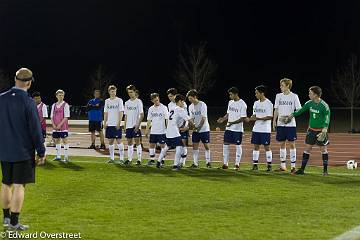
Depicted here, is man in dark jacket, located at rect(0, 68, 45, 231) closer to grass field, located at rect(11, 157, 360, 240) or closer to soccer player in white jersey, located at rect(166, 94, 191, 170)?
grass field, located at rect(11, 157, 360, 240)

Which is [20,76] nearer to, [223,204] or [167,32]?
[223,204]

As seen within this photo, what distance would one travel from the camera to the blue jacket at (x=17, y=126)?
7222 mm

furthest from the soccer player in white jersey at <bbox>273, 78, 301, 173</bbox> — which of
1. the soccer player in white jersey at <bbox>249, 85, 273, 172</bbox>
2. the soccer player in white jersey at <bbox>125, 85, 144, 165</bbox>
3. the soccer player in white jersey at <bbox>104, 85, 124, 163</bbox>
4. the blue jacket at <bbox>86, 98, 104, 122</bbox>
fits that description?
the blue jacket at <bbox>86, 98, 104, 122</bbox>

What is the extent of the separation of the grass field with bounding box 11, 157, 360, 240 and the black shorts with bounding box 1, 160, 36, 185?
0.79 metres

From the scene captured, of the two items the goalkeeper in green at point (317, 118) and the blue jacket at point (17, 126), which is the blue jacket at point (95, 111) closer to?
the goalkeeper in green at point (317, 118)

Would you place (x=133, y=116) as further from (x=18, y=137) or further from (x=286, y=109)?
(x=18, y=137)

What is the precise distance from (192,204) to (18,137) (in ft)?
11.4

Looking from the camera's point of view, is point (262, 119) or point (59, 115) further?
point (59, 115)

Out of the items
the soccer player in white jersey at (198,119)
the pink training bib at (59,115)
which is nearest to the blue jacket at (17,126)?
the soccer player in white jersey at (198,119)

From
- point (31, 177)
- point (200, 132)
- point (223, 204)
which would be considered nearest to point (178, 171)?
point (200, 132)

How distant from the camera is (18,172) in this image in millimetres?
7297

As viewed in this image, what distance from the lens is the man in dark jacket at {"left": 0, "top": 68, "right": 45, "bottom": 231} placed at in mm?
7230

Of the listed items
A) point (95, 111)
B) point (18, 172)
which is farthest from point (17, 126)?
point (95, 111)

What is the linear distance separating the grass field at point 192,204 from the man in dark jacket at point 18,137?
0.80 meters
